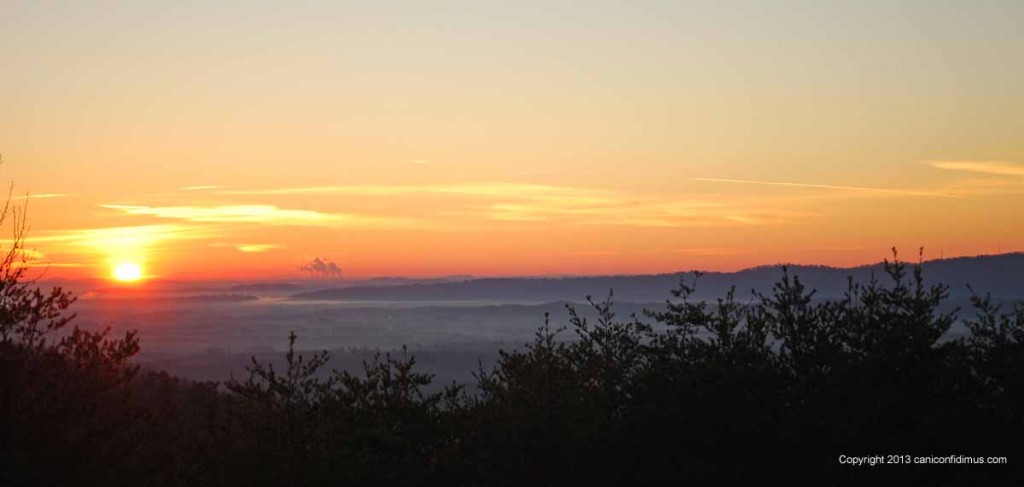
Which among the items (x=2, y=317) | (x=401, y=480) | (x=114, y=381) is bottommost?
(x=401, y=480)

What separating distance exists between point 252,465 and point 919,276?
474 inches

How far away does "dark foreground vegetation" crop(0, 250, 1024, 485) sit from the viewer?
16.4m

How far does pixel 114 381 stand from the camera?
55.7ft

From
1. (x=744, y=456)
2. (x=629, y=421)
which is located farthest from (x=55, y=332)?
(x=744, y=456)

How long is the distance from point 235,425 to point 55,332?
394 centimetres

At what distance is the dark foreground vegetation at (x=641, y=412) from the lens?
16.4 metres

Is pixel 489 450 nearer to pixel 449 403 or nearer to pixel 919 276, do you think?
pixel 449 403

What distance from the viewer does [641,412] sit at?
1911cm

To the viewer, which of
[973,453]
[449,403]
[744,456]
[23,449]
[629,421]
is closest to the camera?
[23,449]

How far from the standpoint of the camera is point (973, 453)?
55.0 feet

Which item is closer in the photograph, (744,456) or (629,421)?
(744,456)

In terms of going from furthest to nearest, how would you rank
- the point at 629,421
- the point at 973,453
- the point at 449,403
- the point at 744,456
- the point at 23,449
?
1. the point at 449,403
2. the point at 629,421
3. the point at 744,456
4. the point at 973,453
5. the point at 23,449

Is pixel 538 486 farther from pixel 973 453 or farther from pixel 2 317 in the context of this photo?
pixel 2 317

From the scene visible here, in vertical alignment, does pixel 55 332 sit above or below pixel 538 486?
above
